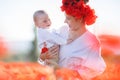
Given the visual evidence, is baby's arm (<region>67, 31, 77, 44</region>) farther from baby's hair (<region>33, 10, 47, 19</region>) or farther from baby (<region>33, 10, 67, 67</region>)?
baby's hair (<region>33, 10, 47, 19</region>)

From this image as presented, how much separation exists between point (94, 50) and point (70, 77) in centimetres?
18

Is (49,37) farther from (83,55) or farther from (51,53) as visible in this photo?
(83,55)

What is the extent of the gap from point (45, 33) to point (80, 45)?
7.1 inches

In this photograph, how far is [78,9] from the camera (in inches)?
64.6

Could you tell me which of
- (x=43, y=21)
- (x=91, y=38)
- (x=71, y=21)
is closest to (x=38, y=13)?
(x=43, y=21)

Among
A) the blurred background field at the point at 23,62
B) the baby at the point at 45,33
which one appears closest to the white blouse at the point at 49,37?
the baby at the point at 45,33

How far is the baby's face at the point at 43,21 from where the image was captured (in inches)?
63.7

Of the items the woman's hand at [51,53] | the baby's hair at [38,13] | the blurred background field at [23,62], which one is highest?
the baby's hair at [38,13]

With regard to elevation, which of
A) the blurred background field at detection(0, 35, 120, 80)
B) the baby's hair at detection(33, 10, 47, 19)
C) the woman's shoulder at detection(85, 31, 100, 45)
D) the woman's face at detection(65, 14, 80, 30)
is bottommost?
the blurred background field at detection(0, 35, 120, 80)

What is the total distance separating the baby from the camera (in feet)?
5.32

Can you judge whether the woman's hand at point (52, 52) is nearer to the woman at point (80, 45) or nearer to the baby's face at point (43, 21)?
the woman at point (80, 45)

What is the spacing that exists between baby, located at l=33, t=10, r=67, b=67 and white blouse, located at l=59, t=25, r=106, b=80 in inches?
1.4

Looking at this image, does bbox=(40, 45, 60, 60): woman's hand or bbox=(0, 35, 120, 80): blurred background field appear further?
bbox=(0, 35, 120, 80): blurred background field

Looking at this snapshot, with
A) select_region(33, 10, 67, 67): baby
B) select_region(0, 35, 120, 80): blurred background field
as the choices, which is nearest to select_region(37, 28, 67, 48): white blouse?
select_region(33, 10, 67, 67): baby
